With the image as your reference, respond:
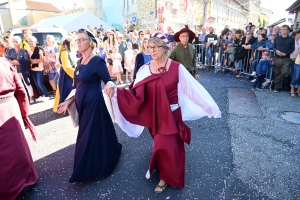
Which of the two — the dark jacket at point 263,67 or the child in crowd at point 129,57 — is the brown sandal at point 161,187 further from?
the child in crowd at point 129,57

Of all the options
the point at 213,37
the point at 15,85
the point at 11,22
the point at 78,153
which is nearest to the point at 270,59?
the point at 213,37

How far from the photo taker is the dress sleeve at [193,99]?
2.71 m

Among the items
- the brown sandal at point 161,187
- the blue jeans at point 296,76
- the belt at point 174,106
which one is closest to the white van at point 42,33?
the belt at point 174,106

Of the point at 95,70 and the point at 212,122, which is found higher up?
the point at 95,70

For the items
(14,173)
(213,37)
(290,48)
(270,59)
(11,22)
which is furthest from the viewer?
(11,22)

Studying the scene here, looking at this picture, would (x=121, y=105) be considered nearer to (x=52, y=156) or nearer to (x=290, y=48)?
(x=52, y=156)

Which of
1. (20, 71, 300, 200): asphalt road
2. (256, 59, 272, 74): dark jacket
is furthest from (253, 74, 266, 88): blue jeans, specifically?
(20, 71, 300, 200): asphalt road

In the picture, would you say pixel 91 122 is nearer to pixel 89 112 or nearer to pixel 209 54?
pixel 89 112

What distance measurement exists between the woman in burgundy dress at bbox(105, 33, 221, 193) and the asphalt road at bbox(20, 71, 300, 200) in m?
0.46

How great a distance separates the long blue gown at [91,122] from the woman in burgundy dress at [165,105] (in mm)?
282

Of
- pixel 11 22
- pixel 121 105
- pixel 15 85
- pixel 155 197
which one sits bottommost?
pixel 155 197

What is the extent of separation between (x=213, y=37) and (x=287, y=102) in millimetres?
5517

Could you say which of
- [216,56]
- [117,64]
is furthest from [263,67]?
[117,64]

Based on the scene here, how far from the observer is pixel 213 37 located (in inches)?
418
